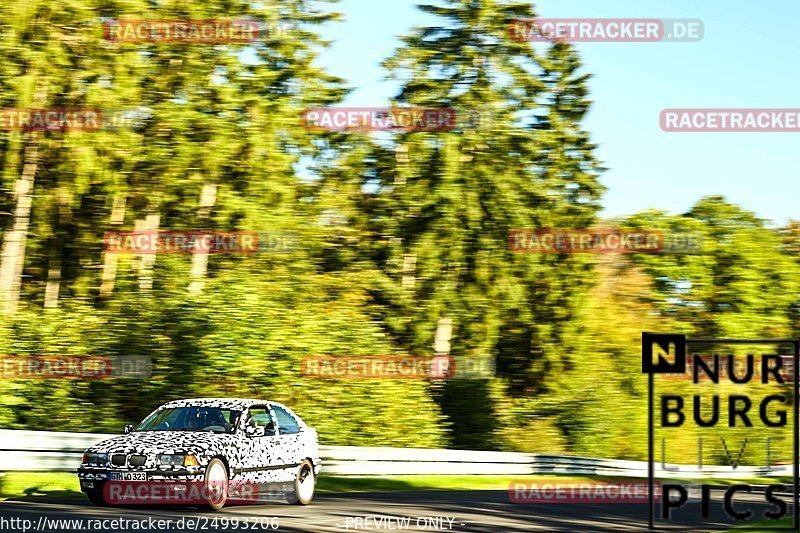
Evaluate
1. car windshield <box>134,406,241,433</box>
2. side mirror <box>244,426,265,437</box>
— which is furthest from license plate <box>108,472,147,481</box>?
side mirror <box>244,426,265,437</box>

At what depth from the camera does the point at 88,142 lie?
34375mm

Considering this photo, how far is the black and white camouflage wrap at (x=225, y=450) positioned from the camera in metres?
15.6

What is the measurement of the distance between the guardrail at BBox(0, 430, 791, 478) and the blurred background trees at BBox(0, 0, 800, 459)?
193 inches

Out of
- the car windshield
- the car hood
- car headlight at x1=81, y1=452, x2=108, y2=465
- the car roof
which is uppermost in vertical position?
the car roof

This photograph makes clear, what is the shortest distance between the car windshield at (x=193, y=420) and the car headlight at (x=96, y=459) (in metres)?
1.27

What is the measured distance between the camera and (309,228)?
133 feet

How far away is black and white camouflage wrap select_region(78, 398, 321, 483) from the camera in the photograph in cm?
1559

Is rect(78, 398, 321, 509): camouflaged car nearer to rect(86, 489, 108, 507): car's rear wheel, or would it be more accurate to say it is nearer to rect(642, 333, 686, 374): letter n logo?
rect(86, 489, 108, 507): car's rear wheel

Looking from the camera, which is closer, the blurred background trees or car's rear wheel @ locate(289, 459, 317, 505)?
car's rear wheel @ locate(289, 459, 317, 505)

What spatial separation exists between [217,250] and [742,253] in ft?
97.7

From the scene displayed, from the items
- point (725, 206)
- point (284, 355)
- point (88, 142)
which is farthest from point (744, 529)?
point (725, 206)

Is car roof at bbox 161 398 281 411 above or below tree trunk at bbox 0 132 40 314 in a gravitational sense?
below
